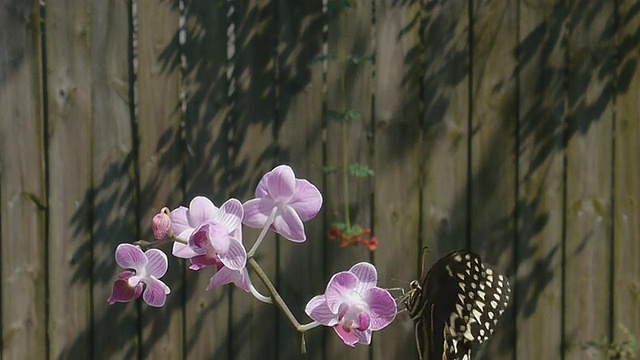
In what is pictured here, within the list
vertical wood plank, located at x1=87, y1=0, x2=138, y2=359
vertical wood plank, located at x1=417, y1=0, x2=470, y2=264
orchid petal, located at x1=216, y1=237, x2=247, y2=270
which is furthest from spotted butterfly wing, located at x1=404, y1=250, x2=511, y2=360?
vertical wood plank, located at x1=87, y1=0, x2=138, y2=359

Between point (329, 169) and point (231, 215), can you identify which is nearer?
point (231, 215)

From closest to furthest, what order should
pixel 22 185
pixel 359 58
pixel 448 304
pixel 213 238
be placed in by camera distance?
1. pixel 213 238
2. pixel 448 304
3. pixel 359 58
4. pixel 22 185

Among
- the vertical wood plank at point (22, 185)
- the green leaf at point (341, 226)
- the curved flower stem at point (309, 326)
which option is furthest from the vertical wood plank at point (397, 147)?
the curved flower stem at point (309, 326)

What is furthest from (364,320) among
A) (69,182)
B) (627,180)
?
(627,180)

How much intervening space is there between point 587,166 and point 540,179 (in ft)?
0.51

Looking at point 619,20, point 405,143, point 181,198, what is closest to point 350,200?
point 405,143

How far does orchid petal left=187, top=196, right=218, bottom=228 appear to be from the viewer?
0.77m

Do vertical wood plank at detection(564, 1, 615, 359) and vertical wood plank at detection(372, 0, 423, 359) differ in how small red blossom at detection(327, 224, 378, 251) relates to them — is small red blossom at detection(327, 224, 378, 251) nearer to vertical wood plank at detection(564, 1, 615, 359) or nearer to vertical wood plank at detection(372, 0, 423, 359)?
vertical wood plank at detection(372, 0, 423, 359)

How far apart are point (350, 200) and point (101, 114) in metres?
0.79

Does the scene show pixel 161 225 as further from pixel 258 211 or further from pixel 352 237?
pixel 352 237

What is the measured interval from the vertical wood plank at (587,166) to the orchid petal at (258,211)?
6.52ft

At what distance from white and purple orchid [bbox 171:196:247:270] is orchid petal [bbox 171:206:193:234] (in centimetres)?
1

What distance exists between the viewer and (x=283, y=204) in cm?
79

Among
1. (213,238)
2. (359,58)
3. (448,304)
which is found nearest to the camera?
(213,238)
